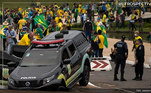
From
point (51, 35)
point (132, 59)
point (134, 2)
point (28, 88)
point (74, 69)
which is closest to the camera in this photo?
point (28, 88)

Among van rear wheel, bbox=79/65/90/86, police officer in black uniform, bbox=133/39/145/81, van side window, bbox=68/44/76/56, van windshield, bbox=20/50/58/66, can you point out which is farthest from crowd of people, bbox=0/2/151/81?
van windshield, bbox=20/50/58/66

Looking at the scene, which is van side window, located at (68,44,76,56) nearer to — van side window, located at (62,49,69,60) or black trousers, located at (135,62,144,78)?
van side window, located at (62,49,69,60)

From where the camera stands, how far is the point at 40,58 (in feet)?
50.0

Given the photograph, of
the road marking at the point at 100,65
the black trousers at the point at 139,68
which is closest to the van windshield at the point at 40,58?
the black trousers at the point at 139,68

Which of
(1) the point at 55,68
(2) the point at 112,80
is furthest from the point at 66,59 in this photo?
(2) the point at 112,80

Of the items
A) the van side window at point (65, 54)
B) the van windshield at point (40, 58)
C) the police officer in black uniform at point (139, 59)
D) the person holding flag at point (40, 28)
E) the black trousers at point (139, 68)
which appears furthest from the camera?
the person holding flag at point (40, 28)

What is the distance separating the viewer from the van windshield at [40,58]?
594 inches

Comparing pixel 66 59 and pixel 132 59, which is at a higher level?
pixel 66 59

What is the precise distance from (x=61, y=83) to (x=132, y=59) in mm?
11341

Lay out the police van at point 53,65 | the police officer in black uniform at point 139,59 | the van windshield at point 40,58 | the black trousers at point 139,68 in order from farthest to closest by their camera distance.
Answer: the black trousers at point 139,68
the police officer in black uniform at point 139,59
the van windshield at point 40,58
the police van at point 53,65

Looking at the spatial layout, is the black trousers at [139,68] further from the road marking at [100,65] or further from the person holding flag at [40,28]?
the person holding flag at [40,28]

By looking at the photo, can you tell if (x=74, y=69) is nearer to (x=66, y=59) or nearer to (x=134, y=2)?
(x=66, y=59)

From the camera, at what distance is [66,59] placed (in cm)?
1490

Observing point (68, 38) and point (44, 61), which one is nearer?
point (44, 61)
